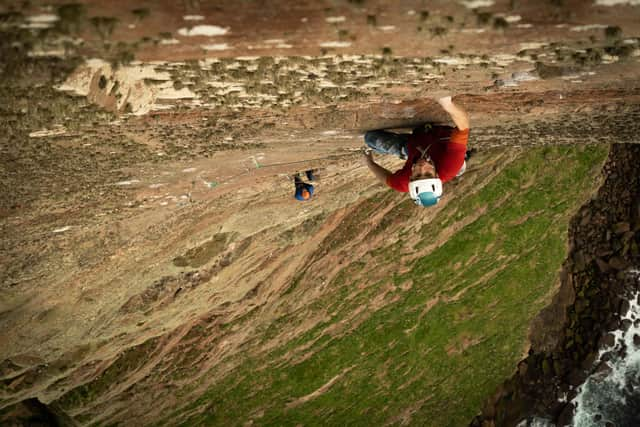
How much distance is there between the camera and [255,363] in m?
8.11

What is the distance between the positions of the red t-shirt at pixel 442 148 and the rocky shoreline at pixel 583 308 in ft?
19.5

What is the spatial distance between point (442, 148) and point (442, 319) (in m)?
5.47

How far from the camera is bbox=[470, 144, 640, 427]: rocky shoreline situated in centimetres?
889

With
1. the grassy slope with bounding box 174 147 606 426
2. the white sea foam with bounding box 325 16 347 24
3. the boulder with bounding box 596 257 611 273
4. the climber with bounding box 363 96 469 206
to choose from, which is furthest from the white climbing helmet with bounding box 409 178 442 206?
the boulder with bounding box 596 257 611 273

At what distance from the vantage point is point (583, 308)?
30.7ft

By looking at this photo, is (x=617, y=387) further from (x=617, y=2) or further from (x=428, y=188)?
(x=617, y=2)

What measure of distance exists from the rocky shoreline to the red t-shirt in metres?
5.95

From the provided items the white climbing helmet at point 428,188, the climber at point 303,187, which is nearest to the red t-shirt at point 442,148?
the white climbing helmet at point 428,188

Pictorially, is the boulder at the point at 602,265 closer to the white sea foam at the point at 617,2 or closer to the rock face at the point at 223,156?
the rock face at the point at 223,156

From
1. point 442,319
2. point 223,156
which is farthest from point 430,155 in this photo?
point 442,319

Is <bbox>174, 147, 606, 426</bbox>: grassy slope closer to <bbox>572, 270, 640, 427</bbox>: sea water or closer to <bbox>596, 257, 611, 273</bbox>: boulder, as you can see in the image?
<bbox>596, 257, 611, 273</bbox>: boulder

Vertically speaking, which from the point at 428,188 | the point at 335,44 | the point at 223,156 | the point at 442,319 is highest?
the point at 335,44

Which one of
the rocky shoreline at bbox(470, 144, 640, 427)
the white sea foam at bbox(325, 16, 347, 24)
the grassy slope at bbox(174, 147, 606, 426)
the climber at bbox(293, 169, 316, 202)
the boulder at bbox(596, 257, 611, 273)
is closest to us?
the white sea foam at bbox(325, 16, 347, 24)

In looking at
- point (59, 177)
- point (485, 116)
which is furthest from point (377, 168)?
point (59, 177)
